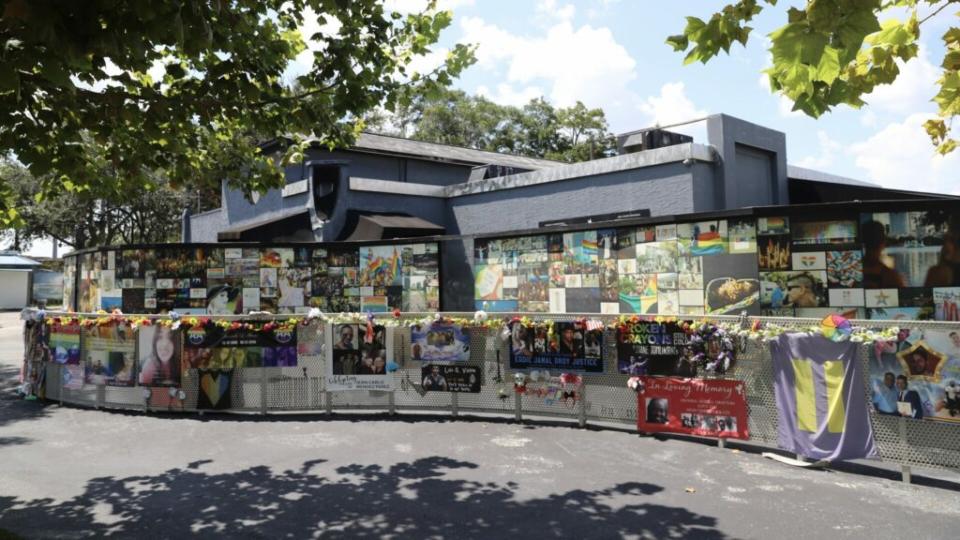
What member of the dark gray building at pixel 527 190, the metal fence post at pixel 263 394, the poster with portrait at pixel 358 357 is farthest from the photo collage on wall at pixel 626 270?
the metal fence post at pixel 263 394

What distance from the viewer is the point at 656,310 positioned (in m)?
→ 11.8

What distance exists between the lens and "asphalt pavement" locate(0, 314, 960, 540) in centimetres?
583

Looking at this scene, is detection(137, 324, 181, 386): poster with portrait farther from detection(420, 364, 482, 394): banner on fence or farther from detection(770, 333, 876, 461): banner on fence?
detection(770, 333, 876, 461): banner on fence

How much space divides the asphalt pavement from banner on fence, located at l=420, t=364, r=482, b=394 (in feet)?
2.48

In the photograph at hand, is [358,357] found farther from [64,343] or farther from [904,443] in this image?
[904,443]

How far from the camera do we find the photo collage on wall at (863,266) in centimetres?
902

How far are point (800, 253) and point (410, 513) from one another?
24.8 feet

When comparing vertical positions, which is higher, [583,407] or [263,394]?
[263,394]

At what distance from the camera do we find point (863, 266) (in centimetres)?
943

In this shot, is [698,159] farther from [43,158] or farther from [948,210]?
[43,158]

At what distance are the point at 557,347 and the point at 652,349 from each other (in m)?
1.53

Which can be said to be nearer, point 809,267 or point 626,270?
point 809,267

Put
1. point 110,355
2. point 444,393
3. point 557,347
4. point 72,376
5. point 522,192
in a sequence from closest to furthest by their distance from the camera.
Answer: point 557,347, point 444,393, point 110,355, point 72,376, point 522,192

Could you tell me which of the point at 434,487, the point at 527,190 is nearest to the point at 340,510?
the point at 434,487
